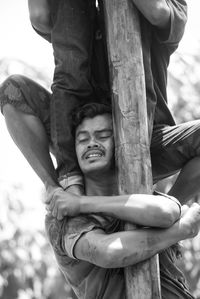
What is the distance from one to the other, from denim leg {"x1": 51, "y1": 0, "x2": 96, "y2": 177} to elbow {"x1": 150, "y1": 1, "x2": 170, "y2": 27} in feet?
1.77

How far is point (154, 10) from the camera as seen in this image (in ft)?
24.6

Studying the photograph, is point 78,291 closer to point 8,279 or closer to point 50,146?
point 50,146

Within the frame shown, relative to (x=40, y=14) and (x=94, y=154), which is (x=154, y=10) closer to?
(x=40, y=14)

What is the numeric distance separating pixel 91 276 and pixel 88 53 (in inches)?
63.0

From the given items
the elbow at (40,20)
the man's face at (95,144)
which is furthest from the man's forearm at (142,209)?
the elbow at (40,20)

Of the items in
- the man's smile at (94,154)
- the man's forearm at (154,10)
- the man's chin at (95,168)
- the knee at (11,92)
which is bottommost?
the man's chin at (95,168)

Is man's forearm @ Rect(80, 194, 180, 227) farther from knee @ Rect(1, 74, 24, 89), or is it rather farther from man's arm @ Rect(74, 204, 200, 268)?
knee @ Rect(1, 74, 24, 89)

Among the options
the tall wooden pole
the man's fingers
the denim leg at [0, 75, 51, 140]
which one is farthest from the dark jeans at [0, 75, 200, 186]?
the tall wooden pole

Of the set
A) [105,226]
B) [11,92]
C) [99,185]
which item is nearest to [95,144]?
[99,185]

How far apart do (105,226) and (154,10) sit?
5.05 ft

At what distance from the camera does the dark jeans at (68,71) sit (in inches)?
302

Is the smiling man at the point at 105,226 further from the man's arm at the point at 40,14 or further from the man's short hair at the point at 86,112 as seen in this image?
the man's arm at the point at 40,14

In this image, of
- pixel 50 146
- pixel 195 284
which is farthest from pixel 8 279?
pixel 50 146

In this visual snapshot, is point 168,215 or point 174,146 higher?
point 174,146
